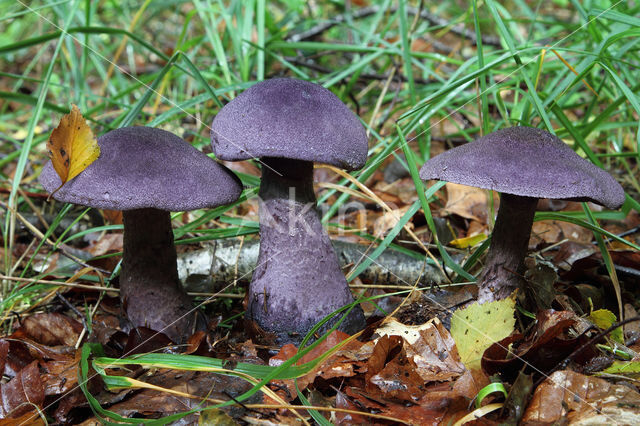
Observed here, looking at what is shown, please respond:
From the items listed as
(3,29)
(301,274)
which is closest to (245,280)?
(301,274)

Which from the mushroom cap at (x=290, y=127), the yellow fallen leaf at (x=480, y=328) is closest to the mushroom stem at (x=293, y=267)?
the mushroom cap at (x=290, y=127)

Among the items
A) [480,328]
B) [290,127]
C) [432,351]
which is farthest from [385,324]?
[290,127]

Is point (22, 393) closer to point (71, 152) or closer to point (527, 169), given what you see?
point (71, 152)

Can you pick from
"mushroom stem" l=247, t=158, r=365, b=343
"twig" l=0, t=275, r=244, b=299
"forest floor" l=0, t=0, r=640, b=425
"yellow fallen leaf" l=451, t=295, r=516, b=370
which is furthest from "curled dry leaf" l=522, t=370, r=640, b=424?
"twig" l=0, t=275, r=244, b=299

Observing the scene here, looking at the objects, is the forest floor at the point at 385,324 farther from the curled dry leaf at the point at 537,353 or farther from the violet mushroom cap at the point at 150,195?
the violet mushroom cap at the point at 150,195

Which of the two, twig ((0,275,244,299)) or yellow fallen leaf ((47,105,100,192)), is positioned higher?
yellow fallen leaf ((47,105,100,192))

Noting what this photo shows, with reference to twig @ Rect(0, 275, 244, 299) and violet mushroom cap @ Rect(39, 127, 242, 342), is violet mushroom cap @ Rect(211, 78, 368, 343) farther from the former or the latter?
twig @ Rect(0, 275, 244, 299)
